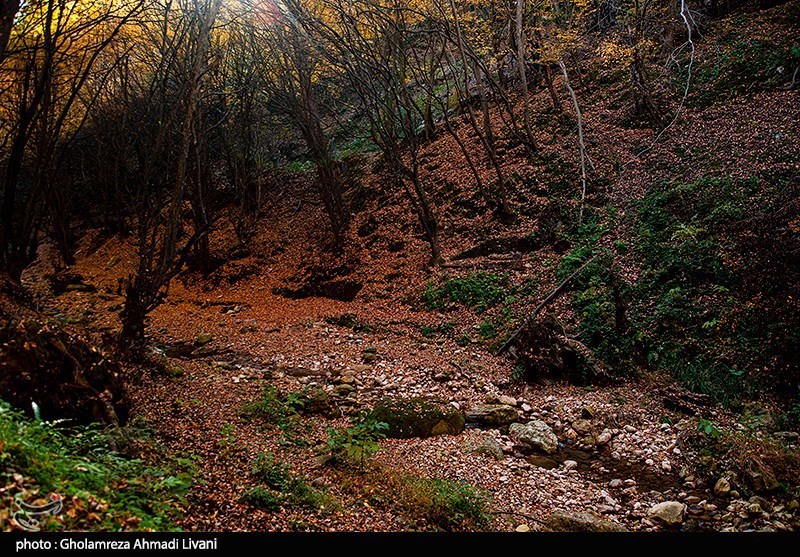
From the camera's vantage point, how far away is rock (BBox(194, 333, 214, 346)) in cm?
930

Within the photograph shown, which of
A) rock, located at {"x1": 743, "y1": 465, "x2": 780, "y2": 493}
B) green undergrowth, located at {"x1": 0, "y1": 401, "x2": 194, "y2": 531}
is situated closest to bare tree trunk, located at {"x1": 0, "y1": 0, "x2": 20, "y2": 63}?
green undergrowth, located at {"x1": 0, "y1": 401, "x2": 194, "y2": 531}

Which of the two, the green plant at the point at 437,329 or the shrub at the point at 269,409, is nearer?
the shrub at the point at 269,409

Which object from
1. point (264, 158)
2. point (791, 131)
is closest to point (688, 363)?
point (791, 131)

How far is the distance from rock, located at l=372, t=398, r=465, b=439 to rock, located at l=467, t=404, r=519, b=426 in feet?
1.12

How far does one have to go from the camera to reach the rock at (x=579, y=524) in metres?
4.09

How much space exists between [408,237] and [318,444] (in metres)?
9.24

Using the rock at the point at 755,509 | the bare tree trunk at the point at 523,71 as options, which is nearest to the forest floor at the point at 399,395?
the rock at the point at 755,509

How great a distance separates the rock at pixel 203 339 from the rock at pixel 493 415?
5.85m

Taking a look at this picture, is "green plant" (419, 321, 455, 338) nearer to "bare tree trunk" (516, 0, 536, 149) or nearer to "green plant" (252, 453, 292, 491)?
"green plant" (252, 453, 292, 491)

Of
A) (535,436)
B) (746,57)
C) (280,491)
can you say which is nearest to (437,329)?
(535,436)

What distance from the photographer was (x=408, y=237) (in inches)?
543

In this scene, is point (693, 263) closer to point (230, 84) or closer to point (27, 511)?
point (27, 511)

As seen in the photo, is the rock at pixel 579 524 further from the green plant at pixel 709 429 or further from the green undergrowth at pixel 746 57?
the green undergrowth at pixel 746 57

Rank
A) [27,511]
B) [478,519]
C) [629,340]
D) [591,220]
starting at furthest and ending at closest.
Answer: [591,220], [629,340], [478,519], [27,511]
